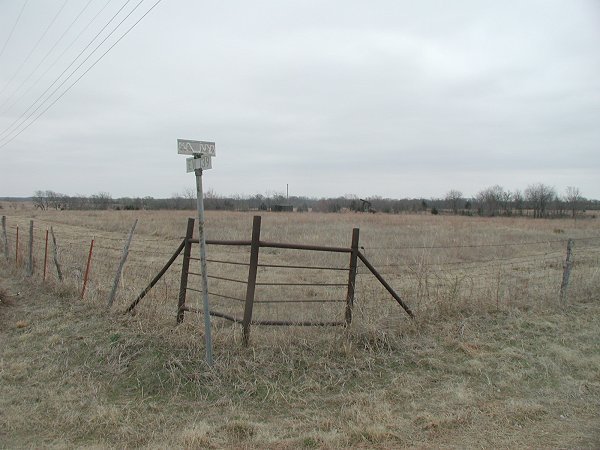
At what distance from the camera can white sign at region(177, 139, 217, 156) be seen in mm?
4648

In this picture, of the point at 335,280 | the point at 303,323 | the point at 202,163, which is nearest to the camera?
the point at 202,163

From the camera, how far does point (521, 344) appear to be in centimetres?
606

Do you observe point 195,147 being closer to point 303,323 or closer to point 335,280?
point 303,323

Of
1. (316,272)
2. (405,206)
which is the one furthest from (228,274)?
(405,206)

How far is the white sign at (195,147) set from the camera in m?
4.65

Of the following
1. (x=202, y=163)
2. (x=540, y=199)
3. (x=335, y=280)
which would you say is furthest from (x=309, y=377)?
(x=540, y=199)

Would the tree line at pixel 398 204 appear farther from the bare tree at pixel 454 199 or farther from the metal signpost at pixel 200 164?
the metal signpost at pixel 200 164

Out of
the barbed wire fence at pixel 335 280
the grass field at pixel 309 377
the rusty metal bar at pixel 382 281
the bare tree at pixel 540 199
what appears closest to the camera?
the grass field at pixel 309 377

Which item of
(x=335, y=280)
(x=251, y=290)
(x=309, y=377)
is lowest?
(x=335, y=280)

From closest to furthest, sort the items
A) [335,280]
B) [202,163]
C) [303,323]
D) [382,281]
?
1. [202,163]
2. [303,323]
3. [382,281]
4. [335,280]

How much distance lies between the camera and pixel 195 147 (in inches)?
187

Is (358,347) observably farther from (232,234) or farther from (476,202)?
(476,202)

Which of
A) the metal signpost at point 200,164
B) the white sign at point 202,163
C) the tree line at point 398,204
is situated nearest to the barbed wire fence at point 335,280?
the metal signpost at point 200,164

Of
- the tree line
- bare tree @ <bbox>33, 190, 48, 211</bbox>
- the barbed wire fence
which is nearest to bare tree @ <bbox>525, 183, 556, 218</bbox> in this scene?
the tree line
